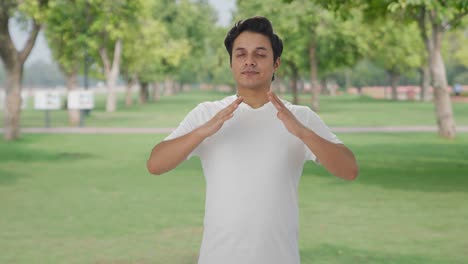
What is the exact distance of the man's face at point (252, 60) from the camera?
3.23 metres

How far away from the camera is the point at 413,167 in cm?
1755

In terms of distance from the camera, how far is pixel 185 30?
9050 centimetres

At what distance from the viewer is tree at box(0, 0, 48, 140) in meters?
25.0

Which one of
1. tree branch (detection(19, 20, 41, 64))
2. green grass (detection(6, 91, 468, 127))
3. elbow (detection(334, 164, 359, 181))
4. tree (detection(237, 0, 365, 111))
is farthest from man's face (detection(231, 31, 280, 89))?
tree (detection(237, 0, 365, 111))

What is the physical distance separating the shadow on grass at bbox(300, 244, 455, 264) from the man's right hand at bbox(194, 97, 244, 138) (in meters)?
5.28

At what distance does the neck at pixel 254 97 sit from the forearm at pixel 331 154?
24 centimetres

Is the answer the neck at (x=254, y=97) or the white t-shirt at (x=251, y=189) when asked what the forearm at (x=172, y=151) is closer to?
the white t-shirt at (x=251, y=189)

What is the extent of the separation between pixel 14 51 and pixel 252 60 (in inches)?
928

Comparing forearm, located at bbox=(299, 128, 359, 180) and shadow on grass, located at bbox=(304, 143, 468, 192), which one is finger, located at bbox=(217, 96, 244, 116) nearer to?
forearm, located at bbox=(299, 128, 359, 180)

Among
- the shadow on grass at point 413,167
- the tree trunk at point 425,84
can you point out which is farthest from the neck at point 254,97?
the tree trunk at point 425,84

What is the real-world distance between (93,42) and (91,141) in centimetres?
1448

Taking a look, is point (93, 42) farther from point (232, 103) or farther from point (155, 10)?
point (155, 10)

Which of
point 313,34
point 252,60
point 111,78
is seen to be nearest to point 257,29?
point 252,60

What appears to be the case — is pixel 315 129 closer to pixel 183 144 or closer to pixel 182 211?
pixel 183 144
